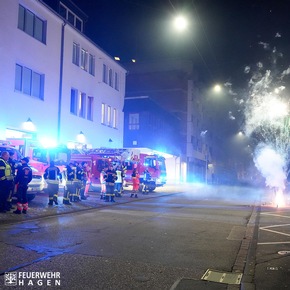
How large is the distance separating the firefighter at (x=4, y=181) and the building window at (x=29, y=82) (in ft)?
28.0

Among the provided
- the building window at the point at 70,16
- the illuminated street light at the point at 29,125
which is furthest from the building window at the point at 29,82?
the building window at the point at 70,16

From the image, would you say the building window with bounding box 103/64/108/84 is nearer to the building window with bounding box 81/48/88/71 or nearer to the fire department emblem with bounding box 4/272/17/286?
the building window with bounding box 81/48/88/71

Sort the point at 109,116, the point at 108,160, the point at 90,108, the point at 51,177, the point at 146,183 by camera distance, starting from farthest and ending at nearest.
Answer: the point at 109,116 → the point at 90,108 → the point at 146,183 → the point at 108,160 → the point at 51,177

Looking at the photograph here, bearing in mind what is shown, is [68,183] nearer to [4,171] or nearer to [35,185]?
[35,185]

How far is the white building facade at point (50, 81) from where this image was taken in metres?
18.3

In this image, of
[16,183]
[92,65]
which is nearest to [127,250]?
[16,183]

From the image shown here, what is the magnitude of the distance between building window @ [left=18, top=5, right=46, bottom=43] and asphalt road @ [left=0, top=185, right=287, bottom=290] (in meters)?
11.7

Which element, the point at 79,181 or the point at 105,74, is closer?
the point at 79,181

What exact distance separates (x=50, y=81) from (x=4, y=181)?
37.8 ft

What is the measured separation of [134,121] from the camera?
127 feet

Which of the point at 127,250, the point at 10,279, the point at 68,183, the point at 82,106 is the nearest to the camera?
the point at 10,279

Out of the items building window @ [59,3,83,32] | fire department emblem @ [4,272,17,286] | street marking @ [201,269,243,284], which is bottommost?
street marking @ [201,269,243,284]

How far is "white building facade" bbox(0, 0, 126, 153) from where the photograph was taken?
18.3 meters

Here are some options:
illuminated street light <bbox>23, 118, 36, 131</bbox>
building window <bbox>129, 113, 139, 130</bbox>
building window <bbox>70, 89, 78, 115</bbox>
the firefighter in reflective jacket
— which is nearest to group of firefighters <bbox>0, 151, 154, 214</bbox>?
the firefighter in reflective jacket
